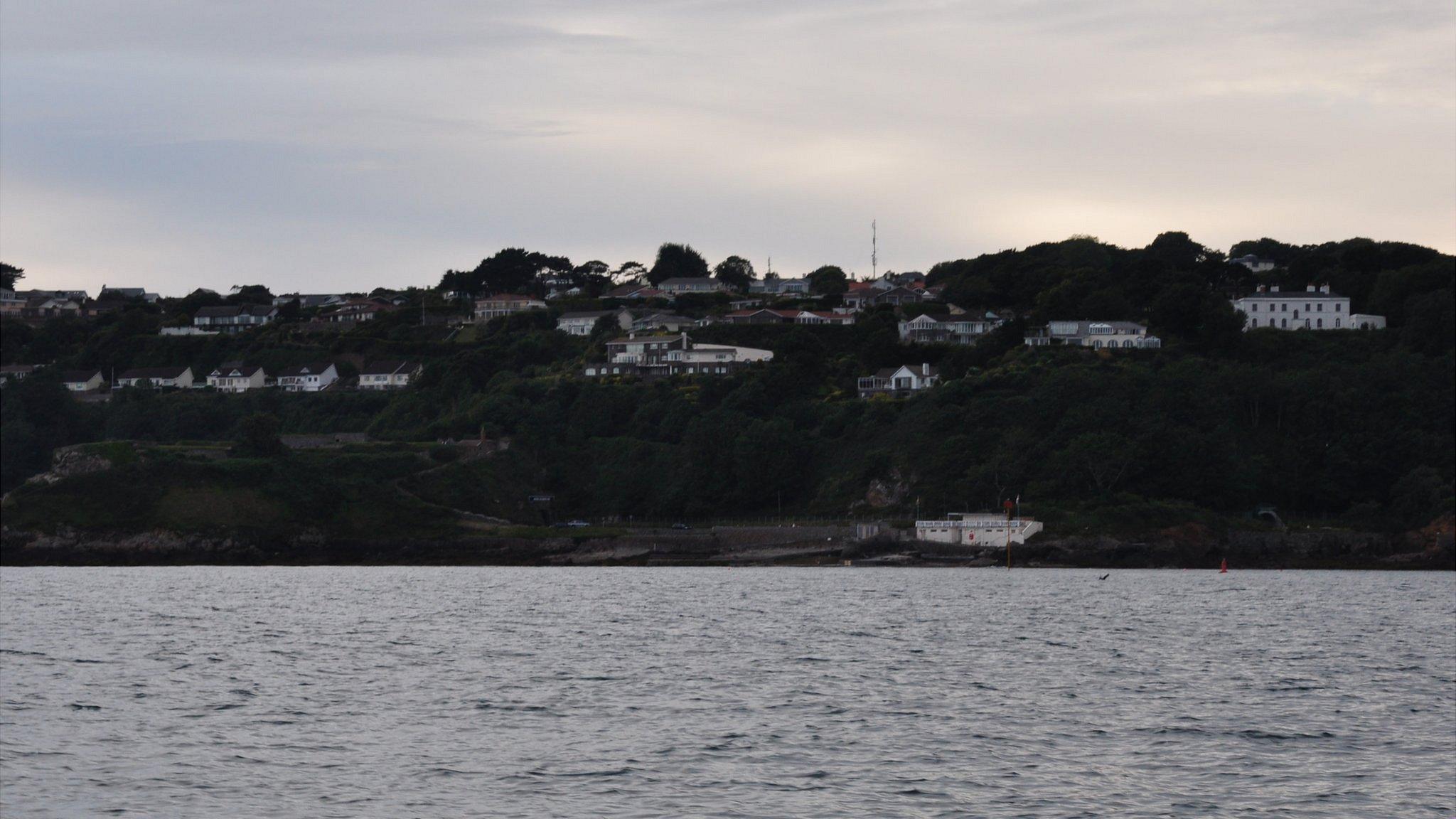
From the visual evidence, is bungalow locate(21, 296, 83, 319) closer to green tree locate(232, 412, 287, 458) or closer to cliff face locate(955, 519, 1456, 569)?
green tree locate(232, 412, 287, 458)

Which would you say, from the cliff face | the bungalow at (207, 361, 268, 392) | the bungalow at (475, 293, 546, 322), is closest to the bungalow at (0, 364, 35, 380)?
the bungalow at (207, 361, 268, 392)

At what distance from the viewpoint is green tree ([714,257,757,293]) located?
181m

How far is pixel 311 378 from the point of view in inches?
5576

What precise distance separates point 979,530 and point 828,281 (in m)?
90.4

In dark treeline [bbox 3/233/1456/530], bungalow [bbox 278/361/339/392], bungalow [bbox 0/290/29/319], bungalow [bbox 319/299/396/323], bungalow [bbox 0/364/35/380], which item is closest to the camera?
dark treeline [bbox 3/233/1456/530]

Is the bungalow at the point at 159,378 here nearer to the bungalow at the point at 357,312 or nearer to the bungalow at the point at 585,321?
the bungalow at the point at 357,312

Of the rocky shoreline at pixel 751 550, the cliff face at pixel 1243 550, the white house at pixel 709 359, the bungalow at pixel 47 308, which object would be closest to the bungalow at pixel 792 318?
the white house at pixel 709 359

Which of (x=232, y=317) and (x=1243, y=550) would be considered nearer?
(x=1243, y=550)

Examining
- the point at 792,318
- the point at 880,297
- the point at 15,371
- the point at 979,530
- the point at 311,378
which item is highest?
the point at 880,297

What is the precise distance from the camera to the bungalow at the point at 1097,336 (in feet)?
374

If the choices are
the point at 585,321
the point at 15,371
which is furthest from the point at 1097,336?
the point at 15,371

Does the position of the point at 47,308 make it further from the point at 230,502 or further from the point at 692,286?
the point at 230,502

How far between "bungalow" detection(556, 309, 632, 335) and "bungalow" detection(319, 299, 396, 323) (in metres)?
27.3

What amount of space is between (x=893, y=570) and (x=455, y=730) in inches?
2307
